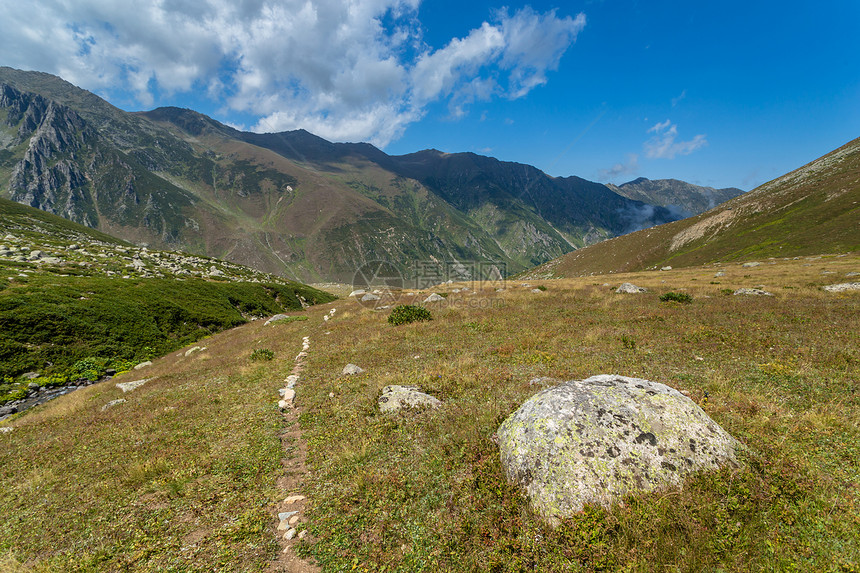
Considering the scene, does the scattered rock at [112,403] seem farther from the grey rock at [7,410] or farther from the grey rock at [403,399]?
the grey rock at [403,399]

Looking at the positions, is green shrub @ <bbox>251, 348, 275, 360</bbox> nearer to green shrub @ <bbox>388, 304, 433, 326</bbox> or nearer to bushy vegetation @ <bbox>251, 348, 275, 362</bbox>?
bushy vegetation @ <bbox>251, 348, 275, 362</bbox>

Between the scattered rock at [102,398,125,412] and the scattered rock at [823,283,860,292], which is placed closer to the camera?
the scattered rock at [102,398,125,412]

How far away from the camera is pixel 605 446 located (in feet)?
19.4

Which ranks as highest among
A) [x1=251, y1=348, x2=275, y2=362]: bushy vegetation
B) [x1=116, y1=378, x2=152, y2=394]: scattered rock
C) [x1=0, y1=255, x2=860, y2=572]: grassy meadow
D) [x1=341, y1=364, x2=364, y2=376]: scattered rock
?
[x1=251, y1=348, x2=275, y2=362]: bushy vegetation

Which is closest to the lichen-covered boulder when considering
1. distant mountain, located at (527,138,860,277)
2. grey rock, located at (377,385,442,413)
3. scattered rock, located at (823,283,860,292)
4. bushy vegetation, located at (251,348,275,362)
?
grey rock, located at (377,385,442,413)

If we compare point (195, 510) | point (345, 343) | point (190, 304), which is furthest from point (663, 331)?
point (190, 304)

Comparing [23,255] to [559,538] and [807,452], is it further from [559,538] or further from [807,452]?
[807,452]

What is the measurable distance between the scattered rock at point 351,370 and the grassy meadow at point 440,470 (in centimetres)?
61

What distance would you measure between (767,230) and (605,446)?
137 m

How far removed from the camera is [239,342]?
25.5 m

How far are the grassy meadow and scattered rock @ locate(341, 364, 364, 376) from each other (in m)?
0.61

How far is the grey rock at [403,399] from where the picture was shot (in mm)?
9859

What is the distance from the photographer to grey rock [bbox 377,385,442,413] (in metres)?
9.86

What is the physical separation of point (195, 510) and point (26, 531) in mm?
3514
